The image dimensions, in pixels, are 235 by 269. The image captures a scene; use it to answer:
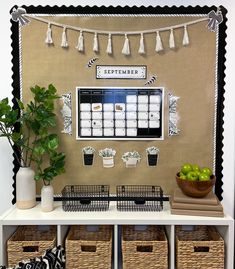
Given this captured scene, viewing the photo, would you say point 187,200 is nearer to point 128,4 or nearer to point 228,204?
point 228,204

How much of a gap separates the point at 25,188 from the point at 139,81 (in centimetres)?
95

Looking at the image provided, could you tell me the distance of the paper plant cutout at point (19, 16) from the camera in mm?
2096

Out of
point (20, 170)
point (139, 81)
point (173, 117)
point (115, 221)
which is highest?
point (139, 81)

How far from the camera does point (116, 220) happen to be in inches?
71.3

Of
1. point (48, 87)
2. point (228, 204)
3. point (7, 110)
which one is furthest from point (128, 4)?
point (228, 204)

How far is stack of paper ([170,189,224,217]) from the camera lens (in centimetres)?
184

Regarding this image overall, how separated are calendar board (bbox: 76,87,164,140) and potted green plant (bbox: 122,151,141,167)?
10cm

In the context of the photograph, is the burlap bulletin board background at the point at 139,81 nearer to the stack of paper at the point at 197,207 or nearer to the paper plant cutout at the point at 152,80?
the paper plant cutout at the point at 152,80

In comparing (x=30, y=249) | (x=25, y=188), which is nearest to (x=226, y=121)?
(x=25, y=188)

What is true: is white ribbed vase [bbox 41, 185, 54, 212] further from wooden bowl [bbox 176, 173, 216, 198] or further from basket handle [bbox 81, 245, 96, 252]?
wooden bowl [bbox 176, 173, 216, 198]

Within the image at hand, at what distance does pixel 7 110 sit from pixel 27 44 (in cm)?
46

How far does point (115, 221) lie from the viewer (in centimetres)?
181

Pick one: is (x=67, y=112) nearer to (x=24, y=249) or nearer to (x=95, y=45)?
(x=95, y=45)

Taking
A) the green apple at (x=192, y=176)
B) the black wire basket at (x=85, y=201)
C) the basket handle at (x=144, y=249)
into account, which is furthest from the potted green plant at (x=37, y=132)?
the green apple at (x=192, y=176)
